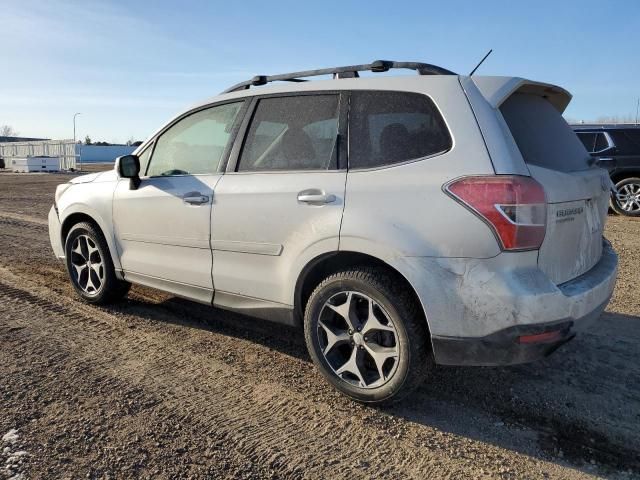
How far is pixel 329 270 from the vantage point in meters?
3.18

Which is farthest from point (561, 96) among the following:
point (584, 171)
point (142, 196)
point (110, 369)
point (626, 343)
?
point (110, 369)

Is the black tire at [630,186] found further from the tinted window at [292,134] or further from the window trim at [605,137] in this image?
the tinted window at [292,134]

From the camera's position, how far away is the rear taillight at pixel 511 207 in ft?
8.20

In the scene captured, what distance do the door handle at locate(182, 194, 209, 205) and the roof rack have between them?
0.88 metres

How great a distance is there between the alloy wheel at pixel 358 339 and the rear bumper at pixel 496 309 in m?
0.29

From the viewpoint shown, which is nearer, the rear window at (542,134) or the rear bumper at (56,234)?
the rear window at (542,134)

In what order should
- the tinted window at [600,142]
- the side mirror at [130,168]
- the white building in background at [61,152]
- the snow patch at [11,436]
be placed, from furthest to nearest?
the white building in background at [61,152], the tinted window at [600,142], the side mirror at [130,168], the snow patch at [11,436]

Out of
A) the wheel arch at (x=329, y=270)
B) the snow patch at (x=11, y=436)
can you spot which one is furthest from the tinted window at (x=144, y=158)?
the snow patch at (x=11, y=436)

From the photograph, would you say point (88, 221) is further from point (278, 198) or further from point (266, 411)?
point (266, 411)

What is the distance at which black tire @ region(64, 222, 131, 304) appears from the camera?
15.0 feet

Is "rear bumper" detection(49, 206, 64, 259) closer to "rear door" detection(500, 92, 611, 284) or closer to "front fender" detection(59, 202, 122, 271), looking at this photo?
"front fender" detection(59, 202, 122, 271)

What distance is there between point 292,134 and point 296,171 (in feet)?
0.99

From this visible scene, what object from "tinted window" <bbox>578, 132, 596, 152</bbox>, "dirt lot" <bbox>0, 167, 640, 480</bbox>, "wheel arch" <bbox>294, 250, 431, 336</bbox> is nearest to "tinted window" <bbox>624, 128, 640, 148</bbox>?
"tinted window" <bbox>578, 132, 596, 152</bbox>

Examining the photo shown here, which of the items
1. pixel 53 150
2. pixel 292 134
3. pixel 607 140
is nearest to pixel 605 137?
pixel 607 140
